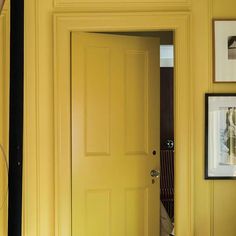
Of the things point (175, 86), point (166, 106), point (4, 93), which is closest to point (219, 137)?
point (175, 86)

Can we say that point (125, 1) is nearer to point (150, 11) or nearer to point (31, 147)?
point (150, 11)

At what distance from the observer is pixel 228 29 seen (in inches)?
93.4

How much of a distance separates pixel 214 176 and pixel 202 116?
0.44 metres

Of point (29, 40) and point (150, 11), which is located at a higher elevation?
point (150, 11)

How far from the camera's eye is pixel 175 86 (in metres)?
2.40

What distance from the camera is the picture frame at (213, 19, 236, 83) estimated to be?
2.36 meters

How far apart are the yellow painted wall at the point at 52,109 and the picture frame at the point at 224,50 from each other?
42mm

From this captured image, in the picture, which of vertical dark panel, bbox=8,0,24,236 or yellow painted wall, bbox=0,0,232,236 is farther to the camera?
yellow painted wall, bbox=0,0,232,236

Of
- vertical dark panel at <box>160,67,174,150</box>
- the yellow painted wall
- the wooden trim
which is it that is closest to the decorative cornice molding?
the yellow painted wall

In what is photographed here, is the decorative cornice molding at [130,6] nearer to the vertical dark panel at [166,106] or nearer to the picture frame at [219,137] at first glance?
the picture frame at [219,137]

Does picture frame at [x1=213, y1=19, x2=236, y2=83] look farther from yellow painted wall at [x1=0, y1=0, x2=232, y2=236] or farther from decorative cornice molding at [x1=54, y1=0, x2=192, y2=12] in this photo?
decorative cornice molding at [x1=54, y1=0, x2=192, y2=12]

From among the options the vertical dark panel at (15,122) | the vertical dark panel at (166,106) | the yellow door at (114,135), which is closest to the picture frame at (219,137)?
the yellow door at (114,135)

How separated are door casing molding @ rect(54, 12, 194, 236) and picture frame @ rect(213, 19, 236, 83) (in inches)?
7.7

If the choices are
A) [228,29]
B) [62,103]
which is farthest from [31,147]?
[228,29]
